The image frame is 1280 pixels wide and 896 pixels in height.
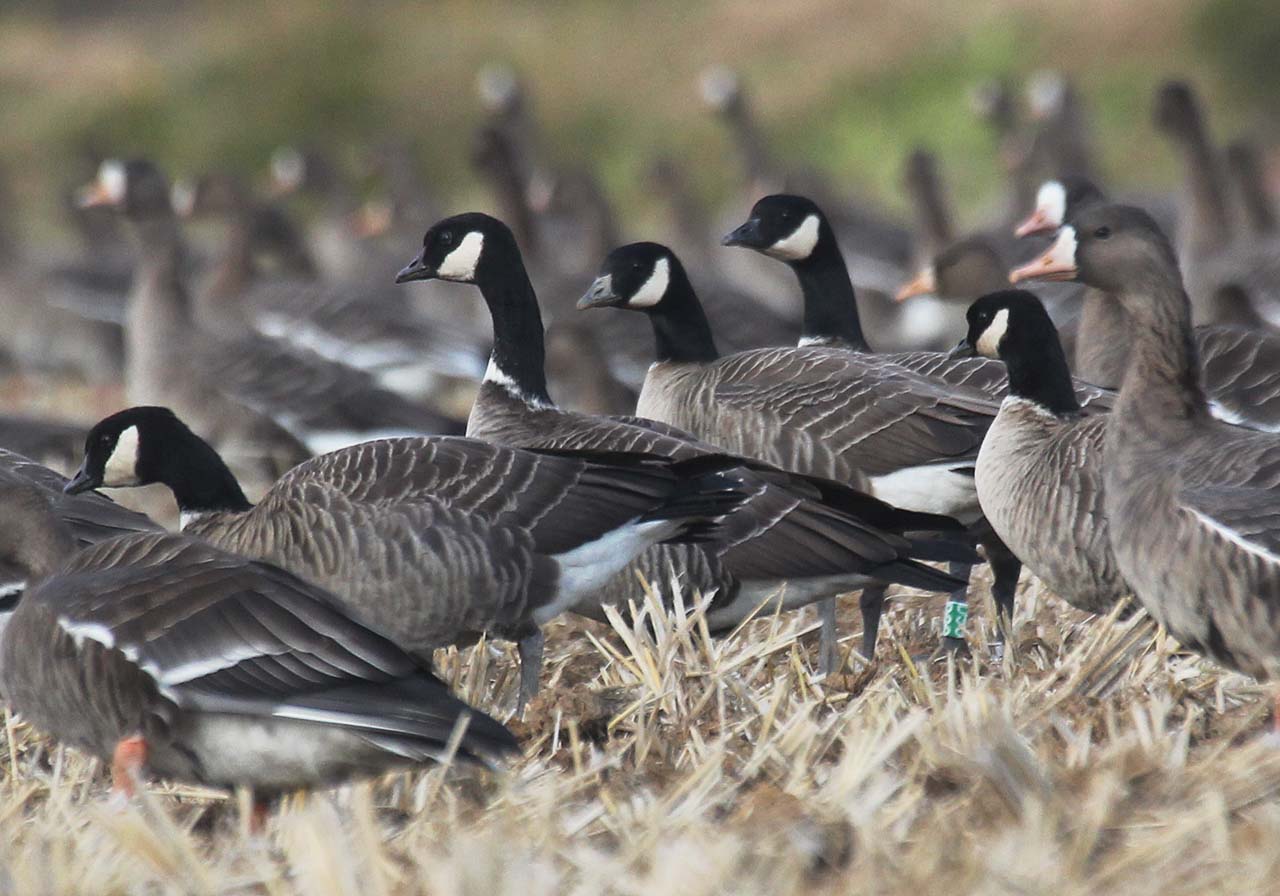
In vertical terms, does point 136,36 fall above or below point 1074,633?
above

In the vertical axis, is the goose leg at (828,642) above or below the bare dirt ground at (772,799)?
below

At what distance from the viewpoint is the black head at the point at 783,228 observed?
10102 millimetres

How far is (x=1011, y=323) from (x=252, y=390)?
273 inches

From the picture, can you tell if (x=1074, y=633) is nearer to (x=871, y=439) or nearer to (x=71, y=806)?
(x=871, y=439)

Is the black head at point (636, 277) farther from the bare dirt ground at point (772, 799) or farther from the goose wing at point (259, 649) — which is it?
the goose wing at point (259, 649)

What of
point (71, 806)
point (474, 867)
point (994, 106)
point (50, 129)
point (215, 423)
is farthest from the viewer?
point (50, 129)

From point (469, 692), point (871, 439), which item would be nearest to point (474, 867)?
point (469, 692)

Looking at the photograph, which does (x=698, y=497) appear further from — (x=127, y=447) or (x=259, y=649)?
(x=127, y=447)

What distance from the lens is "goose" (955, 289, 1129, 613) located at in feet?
22.2

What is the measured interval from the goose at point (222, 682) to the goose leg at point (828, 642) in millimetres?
2035

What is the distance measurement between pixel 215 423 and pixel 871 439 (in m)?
5.96

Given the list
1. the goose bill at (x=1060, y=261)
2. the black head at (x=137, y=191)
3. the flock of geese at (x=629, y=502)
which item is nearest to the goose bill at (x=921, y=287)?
the flock of geese at (x=629, y=502)

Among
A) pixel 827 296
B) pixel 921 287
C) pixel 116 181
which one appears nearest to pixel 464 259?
pixel 827 296

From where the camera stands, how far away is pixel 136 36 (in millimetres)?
37562
